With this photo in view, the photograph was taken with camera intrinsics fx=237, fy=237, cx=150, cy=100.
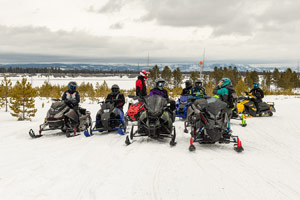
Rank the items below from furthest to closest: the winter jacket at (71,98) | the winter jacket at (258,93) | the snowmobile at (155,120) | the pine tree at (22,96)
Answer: the winter jacket at (258,93) → the pine tree at (22,96) → the winter jacket at (71,98) → the snowmobile at (155,120)

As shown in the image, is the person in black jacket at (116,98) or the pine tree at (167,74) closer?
the person in black jacket at (116,98)

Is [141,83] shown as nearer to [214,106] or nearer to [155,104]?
[155,104]

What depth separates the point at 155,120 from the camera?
7105 millimetres

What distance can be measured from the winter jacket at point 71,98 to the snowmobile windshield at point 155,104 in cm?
309

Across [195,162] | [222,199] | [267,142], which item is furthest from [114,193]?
[267,142]

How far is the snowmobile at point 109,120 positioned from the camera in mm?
8406

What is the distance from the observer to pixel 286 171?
15.7 feet

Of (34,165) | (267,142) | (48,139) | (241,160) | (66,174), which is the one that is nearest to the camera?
(66,174)

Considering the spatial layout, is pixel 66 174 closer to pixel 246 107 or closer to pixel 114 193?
pixel 114 193

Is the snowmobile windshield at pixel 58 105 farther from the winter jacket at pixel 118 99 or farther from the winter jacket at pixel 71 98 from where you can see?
the winter jacket at pixel 118 99

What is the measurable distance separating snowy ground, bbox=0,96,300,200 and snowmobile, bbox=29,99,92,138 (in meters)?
0.71

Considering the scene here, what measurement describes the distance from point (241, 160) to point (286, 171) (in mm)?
942

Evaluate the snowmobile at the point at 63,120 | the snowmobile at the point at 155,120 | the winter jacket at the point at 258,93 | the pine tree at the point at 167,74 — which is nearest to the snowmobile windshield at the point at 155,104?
the snowmobile at the point at 155,120

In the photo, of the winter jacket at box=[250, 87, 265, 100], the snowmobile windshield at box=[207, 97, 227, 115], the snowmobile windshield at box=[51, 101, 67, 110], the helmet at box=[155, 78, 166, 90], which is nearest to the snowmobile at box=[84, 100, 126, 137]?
the snowmobile windshield at box=[51, 101, 67, 110]
